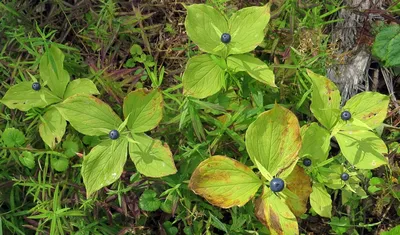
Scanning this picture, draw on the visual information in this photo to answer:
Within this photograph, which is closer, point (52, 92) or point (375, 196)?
point (52, 92)

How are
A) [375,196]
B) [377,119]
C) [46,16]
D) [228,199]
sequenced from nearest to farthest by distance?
[228,199] < [377,119] < [375,196] < [46,16]

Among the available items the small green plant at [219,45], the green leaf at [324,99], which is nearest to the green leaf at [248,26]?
the small green plant at [219,45]

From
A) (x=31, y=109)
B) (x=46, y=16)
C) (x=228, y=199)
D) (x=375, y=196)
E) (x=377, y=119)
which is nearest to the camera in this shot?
(x=228, y=199)

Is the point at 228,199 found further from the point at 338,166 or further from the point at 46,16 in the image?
the point at 46,16

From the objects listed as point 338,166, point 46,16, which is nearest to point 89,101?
point 46,16

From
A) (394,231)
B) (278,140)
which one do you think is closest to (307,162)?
(278,140)

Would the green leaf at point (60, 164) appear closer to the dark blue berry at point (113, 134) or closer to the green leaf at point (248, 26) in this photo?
the dark blue berry at point (113, 134)
